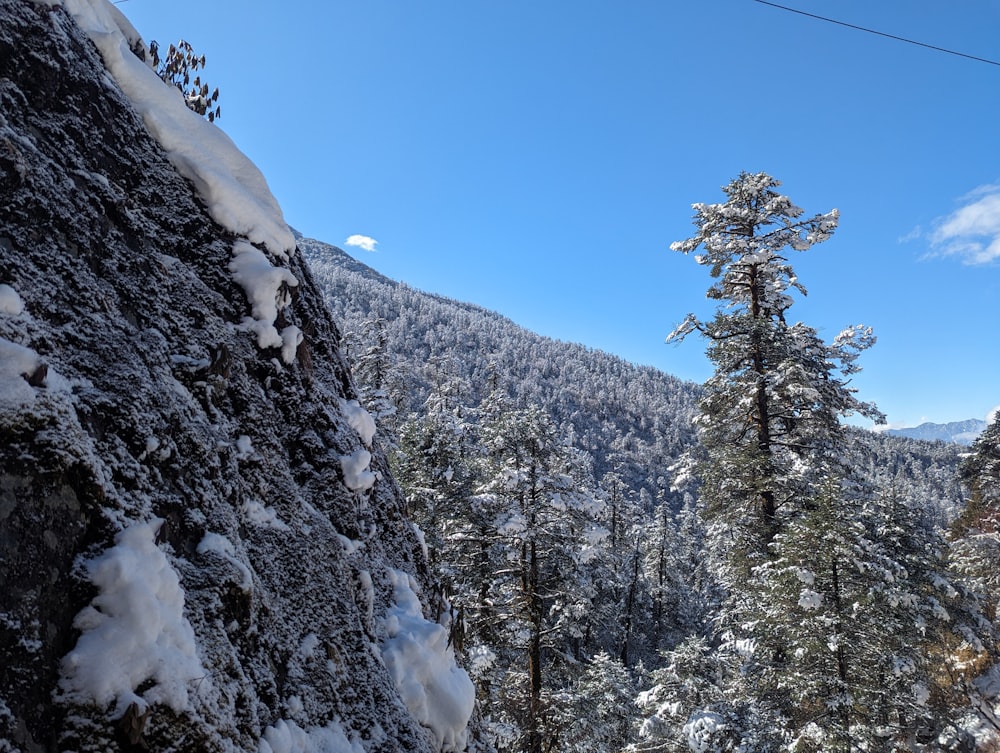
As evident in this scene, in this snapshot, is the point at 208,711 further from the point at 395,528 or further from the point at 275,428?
the point at 395,528

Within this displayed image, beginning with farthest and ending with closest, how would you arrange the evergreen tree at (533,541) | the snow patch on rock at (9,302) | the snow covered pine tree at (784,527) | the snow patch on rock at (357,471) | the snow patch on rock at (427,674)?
1. the evergreen tree at (533,541)
2. the snow covered pine tree at (784,527)
3. the snow patch on rock at (357,471)
4. the snow patch on rock at (427,674)
5. the snow patch on rock at (9,302)

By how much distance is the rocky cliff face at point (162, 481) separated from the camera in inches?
68.5

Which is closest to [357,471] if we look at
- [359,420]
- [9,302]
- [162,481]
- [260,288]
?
[359,420]

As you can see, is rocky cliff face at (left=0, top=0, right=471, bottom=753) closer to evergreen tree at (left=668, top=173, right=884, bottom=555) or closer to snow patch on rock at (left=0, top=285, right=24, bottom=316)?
snow patch on rock at (left=0, top=285, right=24, bottom=316)

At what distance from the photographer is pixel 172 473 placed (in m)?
2.43

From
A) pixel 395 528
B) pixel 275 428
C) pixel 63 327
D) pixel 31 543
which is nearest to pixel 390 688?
pixel 395 528

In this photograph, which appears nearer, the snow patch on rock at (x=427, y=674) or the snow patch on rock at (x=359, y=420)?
the snow patch on rock at (x=427, y=674)

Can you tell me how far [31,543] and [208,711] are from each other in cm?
87

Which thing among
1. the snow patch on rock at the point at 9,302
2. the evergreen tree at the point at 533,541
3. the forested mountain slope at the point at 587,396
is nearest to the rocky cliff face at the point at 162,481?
the snow patch on rock at the point at 9,302

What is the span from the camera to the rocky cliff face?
68.5 inches

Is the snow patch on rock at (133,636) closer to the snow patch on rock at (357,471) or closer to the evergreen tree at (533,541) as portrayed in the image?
the snow patch on rock at (357,471)

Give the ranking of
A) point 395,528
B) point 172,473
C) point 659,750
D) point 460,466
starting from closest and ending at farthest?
point 172,473, point 395,528, point 659,750, point 460,466

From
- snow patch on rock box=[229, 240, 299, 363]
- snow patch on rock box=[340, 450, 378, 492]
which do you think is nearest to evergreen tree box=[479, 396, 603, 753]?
snow patch on rock box=[340, 450, 378, 492]

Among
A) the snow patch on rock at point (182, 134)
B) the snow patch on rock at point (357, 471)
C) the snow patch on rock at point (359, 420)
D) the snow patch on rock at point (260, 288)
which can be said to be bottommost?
the snow patch on rock at point (357, 471)
